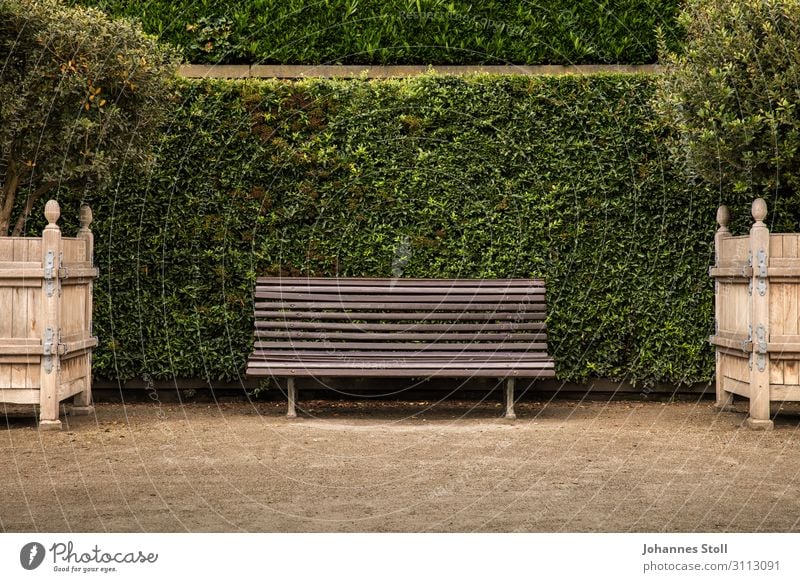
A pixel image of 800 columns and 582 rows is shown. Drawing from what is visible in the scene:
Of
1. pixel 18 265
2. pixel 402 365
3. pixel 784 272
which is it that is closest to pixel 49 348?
pixel 18 265

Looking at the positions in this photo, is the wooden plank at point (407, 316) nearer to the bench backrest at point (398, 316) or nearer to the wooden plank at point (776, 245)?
the bench backrest at point (398, 316)

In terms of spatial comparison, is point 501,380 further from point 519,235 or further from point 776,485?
point 776,485

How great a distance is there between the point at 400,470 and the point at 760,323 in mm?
3365

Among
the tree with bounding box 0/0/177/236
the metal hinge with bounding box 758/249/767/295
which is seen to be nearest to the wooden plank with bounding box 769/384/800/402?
the metal hinge with bounding box 758/249/767/295

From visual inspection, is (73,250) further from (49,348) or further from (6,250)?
(49,348)

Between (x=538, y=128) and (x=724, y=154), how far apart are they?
6.44ft

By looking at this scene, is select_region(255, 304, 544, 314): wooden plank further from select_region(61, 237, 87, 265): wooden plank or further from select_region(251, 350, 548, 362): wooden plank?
select_region(61, 237, 87, 265): wooden plank

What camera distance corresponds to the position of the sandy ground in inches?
194

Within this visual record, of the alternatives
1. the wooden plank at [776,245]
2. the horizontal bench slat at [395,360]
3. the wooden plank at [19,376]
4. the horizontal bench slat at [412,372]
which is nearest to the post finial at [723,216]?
the wooden plank at [776,245]

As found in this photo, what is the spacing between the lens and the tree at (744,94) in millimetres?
7617

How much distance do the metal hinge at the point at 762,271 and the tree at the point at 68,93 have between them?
516cm

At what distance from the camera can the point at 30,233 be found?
30.2 feet

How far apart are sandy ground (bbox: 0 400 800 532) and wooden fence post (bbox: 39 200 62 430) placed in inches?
8.7

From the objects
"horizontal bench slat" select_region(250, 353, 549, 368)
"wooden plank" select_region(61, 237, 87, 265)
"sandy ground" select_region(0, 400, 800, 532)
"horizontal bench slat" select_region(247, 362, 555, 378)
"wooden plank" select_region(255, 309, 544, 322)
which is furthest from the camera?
"wooden plank" select_region(255, 309, 544, 322)
